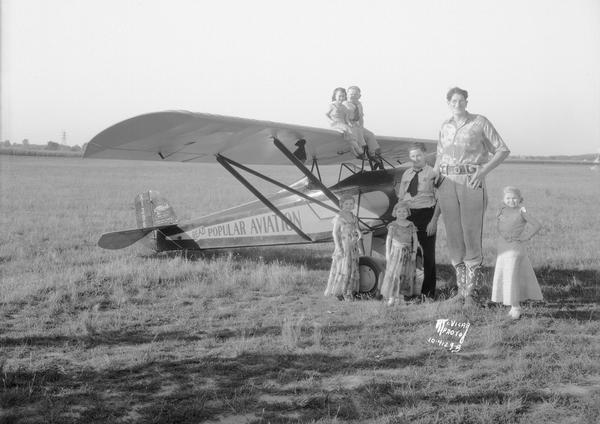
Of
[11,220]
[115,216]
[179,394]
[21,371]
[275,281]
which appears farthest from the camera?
[115,216]

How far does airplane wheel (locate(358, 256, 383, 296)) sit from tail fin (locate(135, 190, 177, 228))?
13.1 feet

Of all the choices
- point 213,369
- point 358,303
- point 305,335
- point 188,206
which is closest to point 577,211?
point 188,206

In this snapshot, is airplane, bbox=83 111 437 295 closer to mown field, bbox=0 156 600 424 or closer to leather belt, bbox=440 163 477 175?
mown field, bbox=0 156 600 424

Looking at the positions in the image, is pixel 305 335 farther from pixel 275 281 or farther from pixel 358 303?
pixel 275 281

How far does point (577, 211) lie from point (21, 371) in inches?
685

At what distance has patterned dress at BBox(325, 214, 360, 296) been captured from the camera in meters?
6.43

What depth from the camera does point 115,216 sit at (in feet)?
51.4

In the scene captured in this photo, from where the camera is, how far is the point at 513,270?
211 inches

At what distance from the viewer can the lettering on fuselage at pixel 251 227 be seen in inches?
317

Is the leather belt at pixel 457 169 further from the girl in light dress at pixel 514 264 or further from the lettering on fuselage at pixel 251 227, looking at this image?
the lettering on fuselage at pixel 251 227

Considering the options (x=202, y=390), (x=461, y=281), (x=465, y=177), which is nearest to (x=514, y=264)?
(x=461, y=281)

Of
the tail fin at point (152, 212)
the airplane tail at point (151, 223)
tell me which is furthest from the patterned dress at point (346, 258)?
the tail fin at point (152, 212)

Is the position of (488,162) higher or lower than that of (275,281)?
higher

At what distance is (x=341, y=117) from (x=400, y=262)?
87.0 inches
